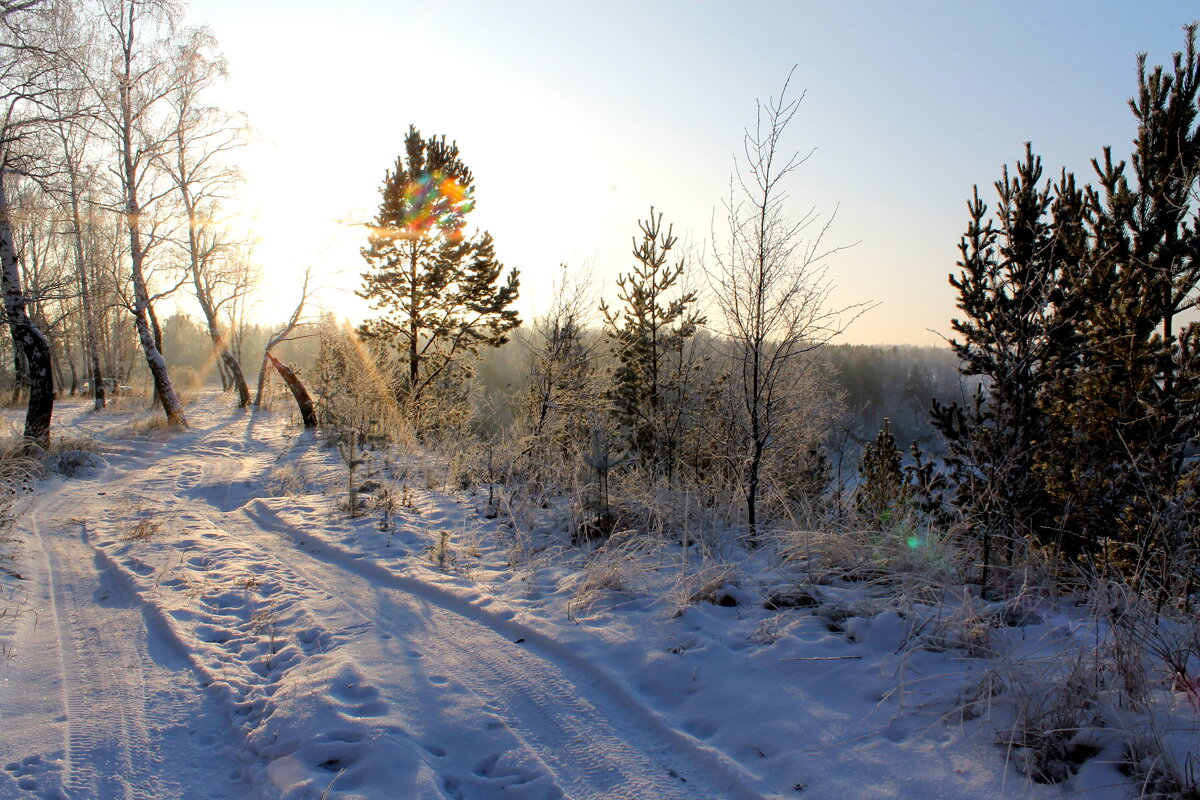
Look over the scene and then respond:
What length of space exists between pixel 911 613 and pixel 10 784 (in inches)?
165

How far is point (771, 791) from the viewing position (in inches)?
94.7

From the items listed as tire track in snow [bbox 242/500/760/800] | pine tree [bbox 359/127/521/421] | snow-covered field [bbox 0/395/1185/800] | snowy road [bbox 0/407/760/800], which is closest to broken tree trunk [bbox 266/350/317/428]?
pine tree [bbox 359/127/521/421]

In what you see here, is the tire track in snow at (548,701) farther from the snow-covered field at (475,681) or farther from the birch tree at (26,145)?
the birch tree at (26,145)

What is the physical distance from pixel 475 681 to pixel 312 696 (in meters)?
0.82

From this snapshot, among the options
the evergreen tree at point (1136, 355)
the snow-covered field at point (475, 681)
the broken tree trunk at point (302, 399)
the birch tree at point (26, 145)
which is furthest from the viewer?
the broken tree trunk at point (302, 399)

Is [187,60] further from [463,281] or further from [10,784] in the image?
[10,784]

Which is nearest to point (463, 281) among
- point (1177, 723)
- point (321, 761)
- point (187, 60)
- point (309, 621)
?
point (187, 60)

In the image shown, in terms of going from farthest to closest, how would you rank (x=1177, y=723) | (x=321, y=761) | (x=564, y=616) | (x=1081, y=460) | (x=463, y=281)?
(x=463, y=281) → (x=1081, y=460) → (x=564, y=616) → (x=321, y=761) → (x=1177, y=723)

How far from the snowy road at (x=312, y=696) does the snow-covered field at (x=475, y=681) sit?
0.02 metres

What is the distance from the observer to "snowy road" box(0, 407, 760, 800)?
255 cm

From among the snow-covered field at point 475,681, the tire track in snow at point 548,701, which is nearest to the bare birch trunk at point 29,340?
the snow-covered field at point 475,681

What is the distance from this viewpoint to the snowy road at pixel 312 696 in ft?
8.38

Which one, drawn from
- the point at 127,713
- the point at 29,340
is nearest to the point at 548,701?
the point at 127,713

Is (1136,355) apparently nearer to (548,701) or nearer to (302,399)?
(548,701)
